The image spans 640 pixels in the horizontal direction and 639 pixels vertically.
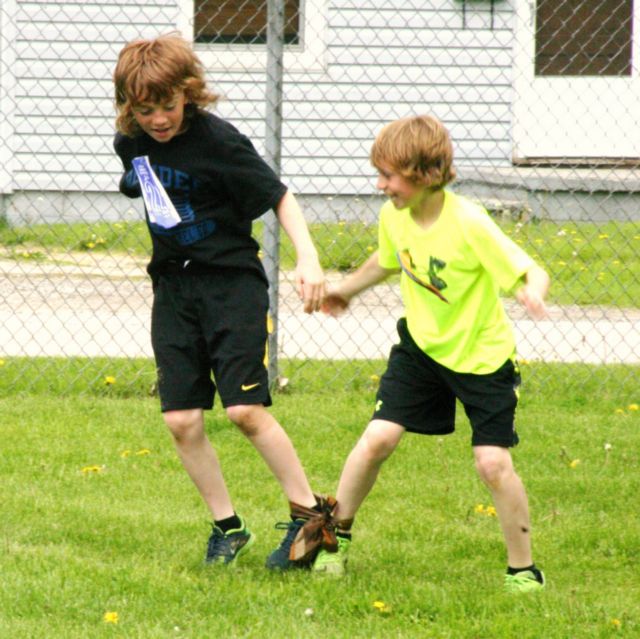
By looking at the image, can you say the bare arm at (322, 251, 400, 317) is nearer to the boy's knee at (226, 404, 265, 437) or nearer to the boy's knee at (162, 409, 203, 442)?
the boy's knee at (226, 404, 265, 437)

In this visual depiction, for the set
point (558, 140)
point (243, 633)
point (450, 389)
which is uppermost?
point (450, 389)

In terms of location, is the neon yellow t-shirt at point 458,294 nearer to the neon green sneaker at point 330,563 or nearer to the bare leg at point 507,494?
the bare leg at point 507,494

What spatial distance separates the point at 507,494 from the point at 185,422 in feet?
3.26

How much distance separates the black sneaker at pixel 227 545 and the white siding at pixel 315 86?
780 cm

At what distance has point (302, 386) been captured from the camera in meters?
6.37

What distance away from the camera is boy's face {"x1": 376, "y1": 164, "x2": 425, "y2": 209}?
3592 mm

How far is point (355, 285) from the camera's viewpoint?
3867 mm

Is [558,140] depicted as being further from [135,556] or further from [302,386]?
[135,556]

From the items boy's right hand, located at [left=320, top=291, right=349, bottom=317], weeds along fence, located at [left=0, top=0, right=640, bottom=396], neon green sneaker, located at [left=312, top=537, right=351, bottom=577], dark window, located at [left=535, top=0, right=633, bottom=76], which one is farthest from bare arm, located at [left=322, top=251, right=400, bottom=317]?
dark window, located at [left=535, top=0, right=633, bottom=76]

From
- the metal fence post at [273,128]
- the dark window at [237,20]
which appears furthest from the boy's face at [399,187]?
the dark window at [237,20]

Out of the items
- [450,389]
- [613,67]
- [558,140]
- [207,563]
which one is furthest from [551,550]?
[613,67]

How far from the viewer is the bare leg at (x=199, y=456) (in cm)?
391

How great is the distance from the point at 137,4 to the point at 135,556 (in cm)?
848

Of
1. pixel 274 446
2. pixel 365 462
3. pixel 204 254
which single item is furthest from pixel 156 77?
pixel 365 462
